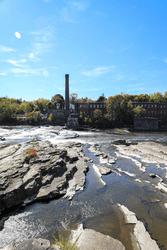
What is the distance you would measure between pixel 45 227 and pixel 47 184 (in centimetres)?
497

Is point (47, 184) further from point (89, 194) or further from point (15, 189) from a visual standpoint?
point (89, 194)

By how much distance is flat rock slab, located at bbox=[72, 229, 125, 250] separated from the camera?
7746mm

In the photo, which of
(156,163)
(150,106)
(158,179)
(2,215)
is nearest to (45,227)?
(2,215)

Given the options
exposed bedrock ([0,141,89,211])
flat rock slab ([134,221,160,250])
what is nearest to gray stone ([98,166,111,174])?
exposed bedrock ([0,141,89,211])

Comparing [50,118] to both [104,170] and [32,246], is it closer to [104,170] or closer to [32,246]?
[104,170]

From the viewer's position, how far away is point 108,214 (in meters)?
10.9

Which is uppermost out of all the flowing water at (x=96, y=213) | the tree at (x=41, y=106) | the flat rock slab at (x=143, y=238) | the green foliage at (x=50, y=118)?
the tree at (x=41, y=106)

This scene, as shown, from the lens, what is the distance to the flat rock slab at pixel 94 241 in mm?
7746

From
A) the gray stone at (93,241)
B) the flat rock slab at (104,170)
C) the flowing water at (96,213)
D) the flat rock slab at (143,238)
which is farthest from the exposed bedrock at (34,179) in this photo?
the flat rock slab at (143,238)

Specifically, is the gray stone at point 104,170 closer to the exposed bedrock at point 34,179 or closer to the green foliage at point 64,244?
the exposed bedrock at point 34,179

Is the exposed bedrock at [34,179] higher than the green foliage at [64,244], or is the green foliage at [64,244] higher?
the exposed bedrock at [34,179]

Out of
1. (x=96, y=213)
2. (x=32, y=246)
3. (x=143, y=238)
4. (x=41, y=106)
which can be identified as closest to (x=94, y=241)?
(x=96, y=213)

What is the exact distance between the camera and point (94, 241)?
26.6 feet

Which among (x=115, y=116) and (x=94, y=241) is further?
(x=115, y=116)
